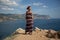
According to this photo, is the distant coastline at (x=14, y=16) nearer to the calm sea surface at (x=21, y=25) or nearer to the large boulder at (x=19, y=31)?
the calm sea surface at (x=21, y=25)

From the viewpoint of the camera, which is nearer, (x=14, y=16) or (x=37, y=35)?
(x=37, y=35)

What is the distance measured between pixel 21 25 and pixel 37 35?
39 cm

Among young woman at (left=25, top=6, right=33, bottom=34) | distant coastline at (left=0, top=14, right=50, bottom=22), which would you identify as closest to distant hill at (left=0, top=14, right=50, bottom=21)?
distant coastline at (left=0, top=14, right=50, bottom=22)

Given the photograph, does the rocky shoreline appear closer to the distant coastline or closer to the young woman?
the young woman

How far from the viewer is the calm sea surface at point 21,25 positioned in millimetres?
2713

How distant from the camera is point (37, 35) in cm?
270

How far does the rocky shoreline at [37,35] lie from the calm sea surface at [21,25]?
8 cm

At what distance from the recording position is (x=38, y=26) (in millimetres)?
2756

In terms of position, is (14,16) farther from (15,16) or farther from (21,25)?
(21,25)

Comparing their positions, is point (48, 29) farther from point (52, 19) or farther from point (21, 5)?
point (21, 5)

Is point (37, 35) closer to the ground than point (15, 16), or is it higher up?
closer to the ground

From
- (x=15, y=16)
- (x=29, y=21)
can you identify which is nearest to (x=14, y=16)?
(x=15, y=16)

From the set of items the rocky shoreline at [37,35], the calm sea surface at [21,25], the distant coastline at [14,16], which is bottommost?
the rocky shoreline at [37,35]

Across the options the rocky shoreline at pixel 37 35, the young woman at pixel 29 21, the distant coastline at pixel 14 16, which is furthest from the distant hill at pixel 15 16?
the rocky shoreline at pixel 37 35
